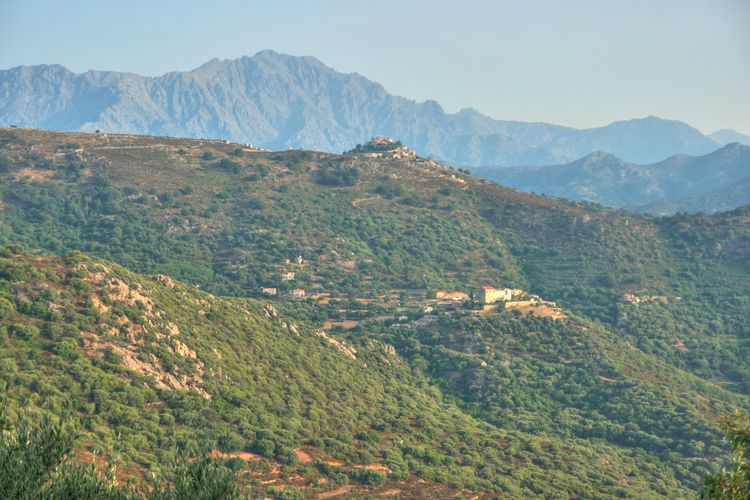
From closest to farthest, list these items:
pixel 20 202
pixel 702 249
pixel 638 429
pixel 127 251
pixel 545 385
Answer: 1. pixel 638 429
2. pixel 545 385
3. pixel 127 251
4. pixel 20 202
5. pixel 702 249

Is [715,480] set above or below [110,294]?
above

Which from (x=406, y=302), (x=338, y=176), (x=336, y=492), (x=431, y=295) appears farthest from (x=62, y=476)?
(x=338, y=176)

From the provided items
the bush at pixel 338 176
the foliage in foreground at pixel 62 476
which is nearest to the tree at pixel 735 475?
the foliage in foreground at pixel 62 476

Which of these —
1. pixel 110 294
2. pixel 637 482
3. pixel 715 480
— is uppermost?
pixel 715 480

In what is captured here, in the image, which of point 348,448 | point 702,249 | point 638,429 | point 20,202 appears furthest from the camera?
point 702,249

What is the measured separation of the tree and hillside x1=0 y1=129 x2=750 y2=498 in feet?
95.2

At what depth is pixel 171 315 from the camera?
77188 mm

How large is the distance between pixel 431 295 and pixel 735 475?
111 metres

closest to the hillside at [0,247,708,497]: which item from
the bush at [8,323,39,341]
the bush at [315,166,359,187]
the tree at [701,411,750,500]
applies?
the bush at [8,323,39,341]

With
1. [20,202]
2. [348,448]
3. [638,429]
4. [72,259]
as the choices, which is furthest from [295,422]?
[20,202]

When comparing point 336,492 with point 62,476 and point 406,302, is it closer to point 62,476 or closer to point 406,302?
point 62,476

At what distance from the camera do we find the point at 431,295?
13688 cm

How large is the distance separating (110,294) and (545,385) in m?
55.8

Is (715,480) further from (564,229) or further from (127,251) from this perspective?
(564,229)
